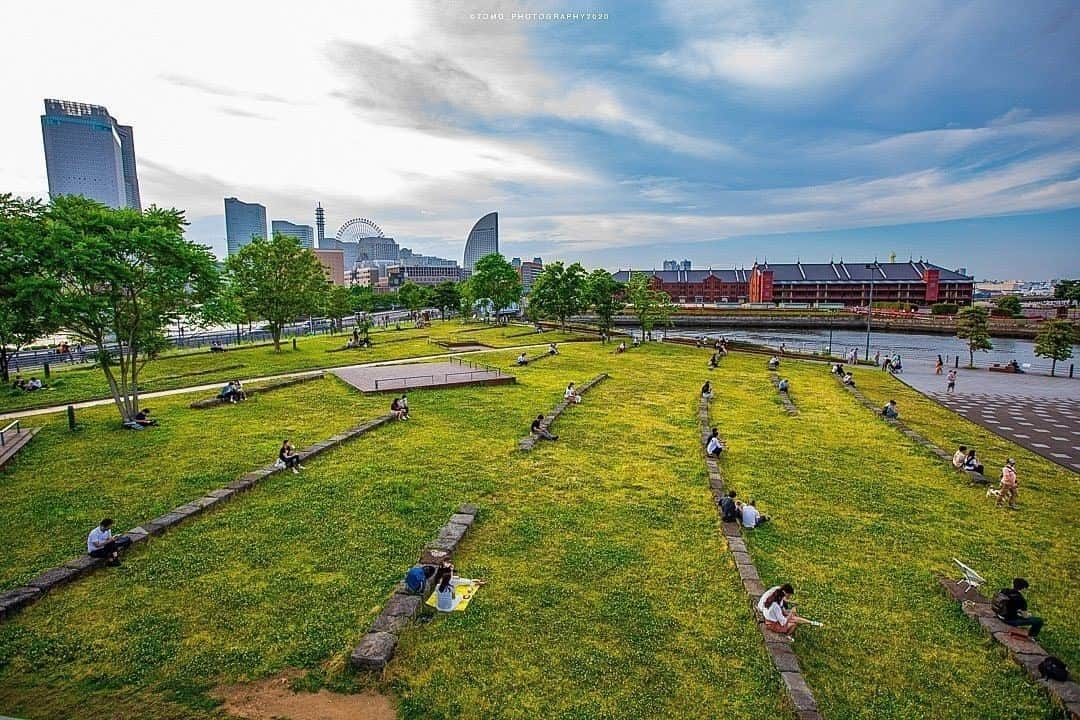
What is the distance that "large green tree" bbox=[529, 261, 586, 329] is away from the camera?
78125 millimetres

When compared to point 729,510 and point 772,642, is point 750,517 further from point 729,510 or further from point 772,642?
point 772,642

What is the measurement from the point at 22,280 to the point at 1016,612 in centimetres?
3584

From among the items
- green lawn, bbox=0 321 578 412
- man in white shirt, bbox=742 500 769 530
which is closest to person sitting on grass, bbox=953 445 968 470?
man in white shirt, bbox=742 500 769 530

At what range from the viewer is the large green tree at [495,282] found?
90875 mm

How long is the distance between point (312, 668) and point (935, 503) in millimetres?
21102

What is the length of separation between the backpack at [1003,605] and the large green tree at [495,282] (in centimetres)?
8211

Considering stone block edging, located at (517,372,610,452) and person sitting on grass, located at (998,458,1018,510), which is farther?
stone block edging, located at (517,372,610,452)

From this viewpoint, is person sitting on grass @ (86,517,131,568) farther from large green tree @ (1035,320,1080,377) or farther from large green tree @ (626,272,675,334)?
large green tree @ (1035,320,1080,377)

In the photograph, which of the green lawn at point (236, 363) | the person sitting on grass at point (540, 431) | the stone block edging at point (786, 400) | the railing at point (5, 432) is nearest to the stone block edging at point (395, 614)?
the person sitting on grass at point (540, 431)

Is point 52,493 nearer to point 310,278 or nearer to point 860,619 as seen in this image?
point 860,619

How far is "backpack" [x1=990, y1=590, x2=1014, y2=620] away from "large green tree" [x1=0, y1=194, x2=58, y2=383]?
34.7m

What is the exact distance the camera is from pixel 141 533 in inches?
613

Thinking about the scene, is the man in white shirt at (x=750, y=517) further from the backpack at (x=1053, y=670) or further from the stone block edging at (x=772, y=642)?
the backpack at (x=1053, y=670)

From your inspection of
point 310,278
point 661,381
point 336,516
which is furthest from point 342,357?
point 336,516
